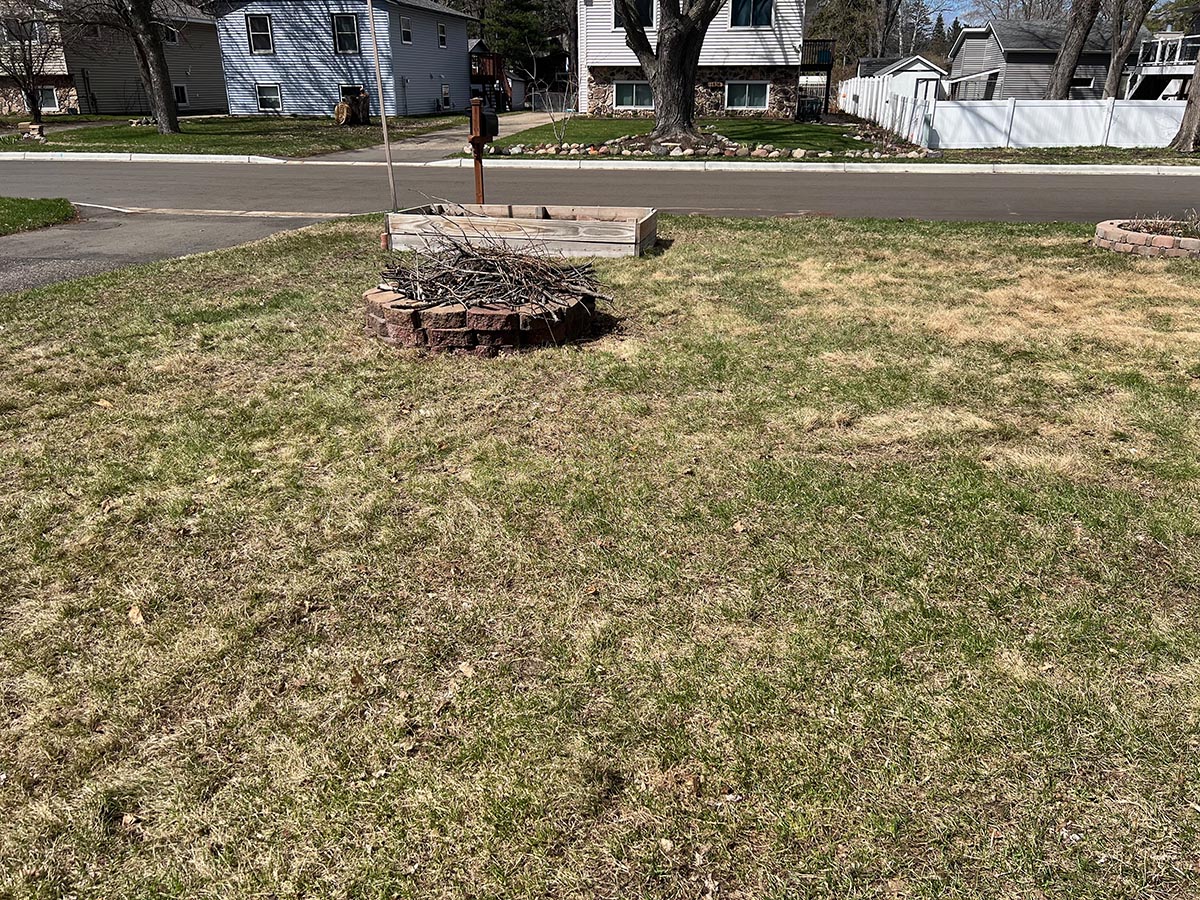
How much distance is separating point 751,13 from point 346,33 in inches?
644

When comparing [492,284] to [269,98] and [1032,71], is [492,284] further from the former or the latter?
[1032,71]

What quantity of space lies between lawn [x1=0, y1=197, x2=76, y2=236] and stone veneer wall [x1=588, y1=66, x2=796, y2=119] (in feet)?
82.7

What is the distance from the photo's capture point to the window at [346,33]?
3316 cm

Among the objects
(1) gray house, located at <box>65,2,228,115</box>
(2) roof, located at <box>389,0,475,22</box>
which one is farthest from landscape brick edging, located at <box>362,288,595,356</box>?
(1) gray house, located at <box>65,2,228,115</box>

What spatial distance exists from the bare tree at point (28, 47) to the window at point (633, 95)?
20408 mm

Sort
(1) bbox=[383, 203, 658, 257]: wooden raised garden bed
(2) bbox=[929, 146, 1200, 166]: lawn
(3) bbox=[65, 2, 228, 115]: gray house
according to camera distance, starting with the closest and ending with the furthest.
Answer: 1. (1) bbox=[383, 203, 658, 257]: wooden raised garden bed
2. (2) bbox=[929, 146, 1200, 166]: lawn
3. (3) bbox=[65, 2, 228, 115]: gray house

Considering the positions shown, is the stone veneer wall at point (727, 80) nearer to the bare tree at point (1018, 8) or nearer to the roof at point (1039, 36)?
the roof at point (1039, 36)

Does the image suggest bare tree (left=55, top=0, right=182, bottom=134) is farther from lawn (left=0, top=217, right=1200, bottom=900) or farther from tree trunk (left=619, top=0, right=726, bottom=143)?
lawn (left=0, top=217, right=1200, bottom=900)

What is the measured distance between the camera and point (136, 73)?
38844 mm

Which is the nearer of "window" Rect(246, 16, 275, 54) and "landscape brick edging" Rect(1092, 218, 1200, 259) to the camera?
"landscape brick edging" Rect(1092, 218, 1200, 259)

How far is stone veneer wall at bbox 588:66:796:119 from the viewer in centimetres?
3222

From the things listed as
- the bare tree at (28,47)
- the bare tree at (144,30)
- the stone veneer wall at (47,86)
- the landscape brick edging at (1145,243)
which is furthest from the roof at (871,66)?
the landscape brick edging at (1145,243)

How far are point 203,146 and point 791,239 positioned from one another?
19.3 meters

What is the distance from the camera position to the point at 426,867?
2.01m
